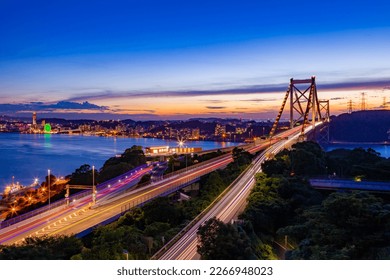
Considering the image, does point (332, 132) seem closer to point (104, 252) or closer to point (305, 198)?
point (305, 198)

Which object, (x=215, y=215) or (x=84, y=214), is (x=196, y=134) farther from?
(x=215, y=215)

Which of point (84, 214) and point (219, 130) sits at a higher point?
point (84, 214)

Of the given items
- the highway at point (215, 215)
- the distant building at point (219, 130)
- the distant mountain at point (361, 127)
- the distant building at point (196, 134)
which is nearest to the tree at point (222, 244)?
the highway at point (215, 215)

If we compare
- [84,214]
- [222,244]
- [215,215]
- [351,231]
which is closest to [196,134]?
[84,214]

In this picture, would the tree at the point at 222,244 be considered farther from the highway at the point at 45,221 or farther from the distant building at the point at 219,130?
the distant building at the point at 219,130

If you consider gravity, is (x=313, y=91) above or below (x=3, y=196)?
above

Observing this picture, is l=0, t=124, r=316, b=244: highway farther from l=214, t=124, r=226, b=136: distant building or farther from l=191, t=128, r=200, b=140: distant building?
l=214, t=124, r=226, b=136: distant building
